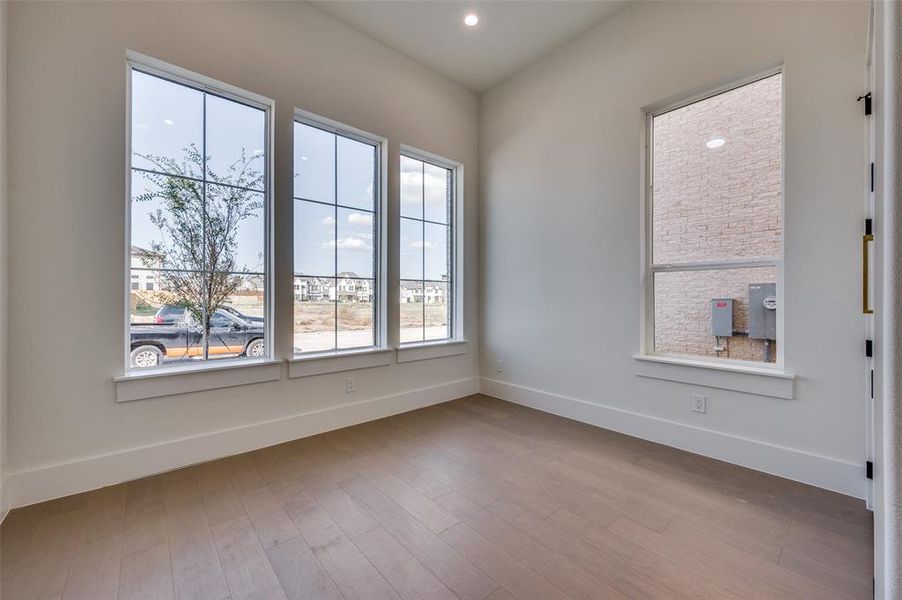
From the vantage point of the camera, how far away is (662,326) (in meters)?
2.87

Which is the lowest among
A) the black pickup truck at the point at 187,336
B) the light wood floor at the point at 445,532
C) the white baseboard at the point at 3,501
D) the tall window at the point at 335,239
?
the light wood floor at the point at 445,532

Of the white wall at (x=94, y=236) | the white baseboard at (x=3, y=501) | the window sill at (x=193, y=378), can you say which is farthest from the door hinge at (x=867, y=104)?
the white baseboard at (x=3, y=501)

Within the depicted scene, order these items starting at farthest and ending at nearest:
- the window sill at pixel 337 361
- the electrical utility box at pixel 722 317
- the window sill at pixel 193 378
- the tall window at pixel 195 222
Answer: the window sill at pixel 337 361 < the electrical utility box at pixel 722 317 < the tall window at pixel 195 222 < the window sill at pixel 193 378

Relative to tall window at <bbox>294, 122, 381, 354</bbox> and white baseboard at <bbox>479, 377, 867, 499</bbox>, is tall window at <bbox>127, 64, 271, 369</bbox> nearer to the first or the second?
tall window at <bbox>294, 122, 381, 354</bbox>

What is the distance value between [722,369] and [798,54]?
1959mm

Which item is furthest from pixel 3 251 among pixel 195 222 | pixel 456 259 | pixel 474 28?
pixel 474 28

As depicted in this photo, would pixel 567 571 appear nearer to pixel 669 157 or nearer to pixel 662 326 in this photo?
pixel 662 326

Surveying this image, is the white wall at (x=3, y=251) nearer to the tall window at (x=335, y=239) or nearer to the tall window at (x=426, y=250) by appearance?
the tall window at (x=335, y=239)

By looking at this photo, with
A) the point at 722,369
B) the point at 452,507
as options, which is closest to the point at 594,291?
the point at 722,369

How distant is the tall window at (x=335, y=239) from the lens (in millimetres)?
2965

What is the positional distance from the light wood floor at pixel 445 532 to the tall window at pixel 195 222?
882 millimetres

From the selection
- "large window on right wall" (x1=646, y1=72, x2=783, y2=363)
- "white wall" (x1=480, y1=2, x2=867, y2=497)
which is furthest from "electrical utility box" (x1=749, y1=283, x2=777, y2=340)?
"white wall" (x1=480, y1=2, x2=867, y2=497)

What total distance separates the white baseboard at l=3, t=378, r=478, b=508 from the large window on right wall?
8.00 ft

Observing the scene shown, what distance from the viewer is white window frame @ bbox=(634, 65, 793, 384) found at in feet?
7.54
